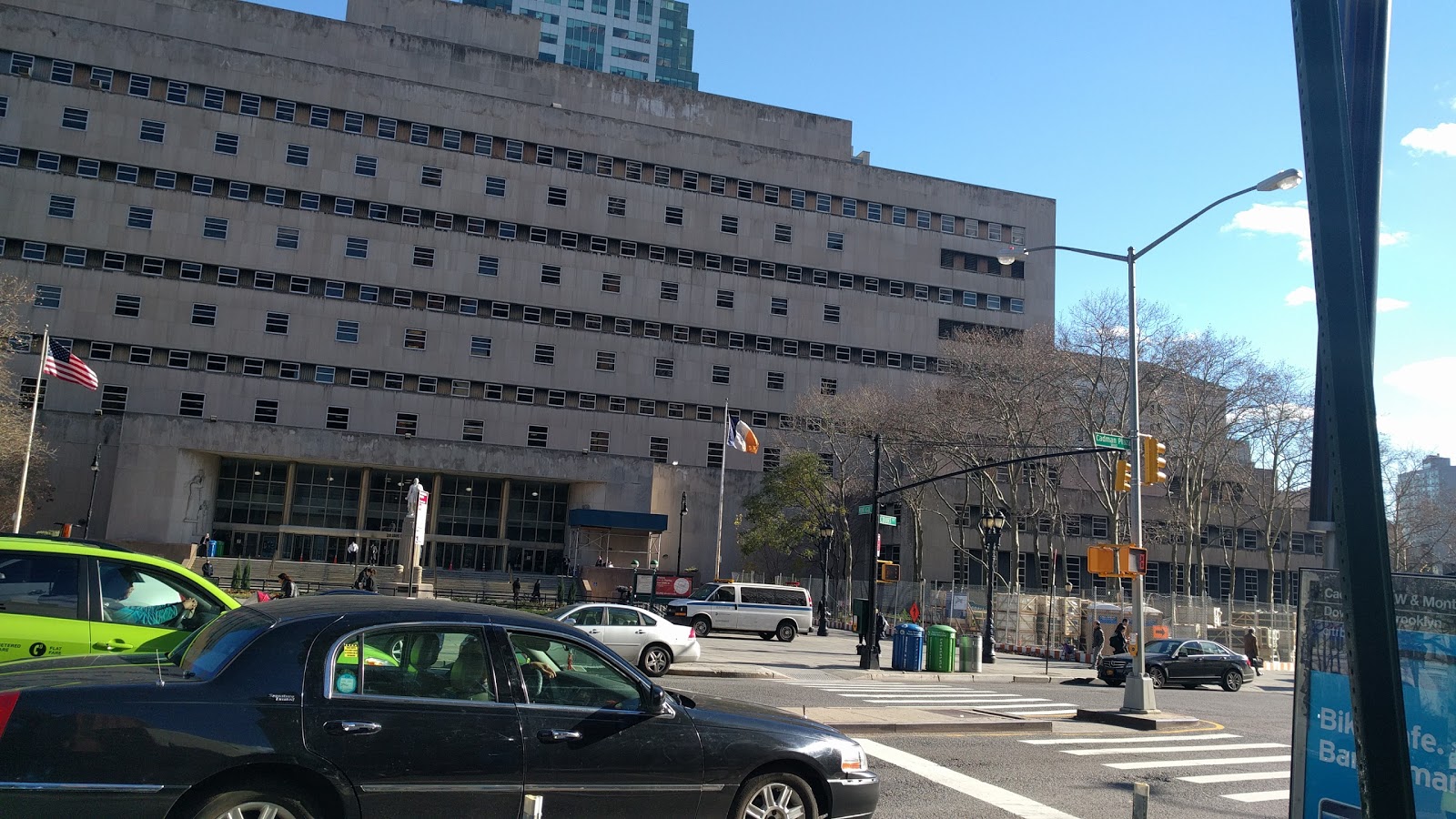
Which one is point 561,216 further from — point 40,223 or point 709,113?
point 40,223

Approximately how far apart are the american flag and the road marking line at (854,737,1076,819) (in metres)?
34.5

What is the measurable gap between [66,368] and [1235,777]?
127ft

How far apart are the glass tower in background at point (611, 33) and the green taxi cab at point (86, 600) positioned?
128854mm

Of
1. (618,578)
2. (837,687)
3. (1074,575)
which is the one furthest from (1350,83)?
(1074,575)

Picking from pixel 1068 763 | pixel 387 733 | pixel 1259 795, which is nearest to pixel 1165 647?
pixel 1068 763

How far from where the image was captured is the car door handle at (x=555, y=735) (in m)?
5.71

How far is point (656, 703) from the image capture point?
623 centimetres

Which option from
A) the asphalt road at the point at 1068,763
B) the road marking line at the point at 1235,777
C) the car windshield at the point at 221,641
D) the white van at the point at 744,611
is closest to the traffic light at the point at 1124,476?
the asphalt road at the point at 1068,763

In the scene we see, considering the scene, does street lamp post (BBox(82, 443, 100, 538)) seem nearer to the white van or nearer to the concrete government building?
the concrete government building

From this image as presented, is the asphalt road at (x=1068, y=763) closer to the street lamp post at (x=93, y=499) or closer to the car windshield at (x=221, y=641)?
the car windshield at (x=221, y=641)

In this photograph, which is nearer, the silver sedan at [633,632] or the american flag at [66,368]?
the silver sedan at [633,632]

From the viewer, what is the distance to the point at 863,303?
226ft

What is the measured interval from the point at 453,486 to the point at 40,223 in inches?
1052

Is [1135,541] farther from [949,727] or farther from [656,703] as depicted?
[656,703]
